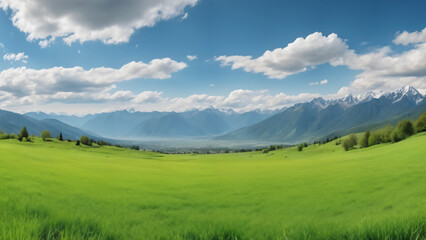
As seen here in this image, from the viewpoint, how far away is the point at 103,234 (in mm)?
4754

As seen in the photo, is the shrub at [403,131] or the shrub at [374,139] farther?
the shrub at [374,139]

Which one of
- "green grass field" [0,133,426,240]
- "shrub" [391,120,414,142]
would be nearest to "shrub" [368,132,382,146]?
"shrub" [391,120,414,142]

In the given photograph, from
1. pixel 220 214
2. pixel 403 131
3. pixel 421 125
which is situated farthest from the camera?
pixel 403 131

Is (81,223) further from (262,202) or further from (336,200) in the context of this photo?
(336,200)

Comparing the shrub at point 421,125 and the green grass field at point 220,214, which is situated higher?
the shrub at point 421,125

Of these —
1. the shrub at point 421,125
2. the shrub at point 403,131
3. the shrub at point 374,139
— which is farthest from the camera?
the shrub at point 374,139

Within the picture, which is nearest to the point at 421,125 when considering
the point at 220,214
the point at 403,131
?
the point at 403,131

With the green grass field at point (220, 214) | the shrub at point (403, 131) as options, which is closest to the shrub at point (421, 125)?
the shrub at point (403, 131)

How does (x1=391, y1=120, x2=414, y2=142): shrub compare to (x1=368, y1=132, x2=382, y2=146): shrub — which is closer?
(x1=391, y1=120, x2=414, y2=142): shrub

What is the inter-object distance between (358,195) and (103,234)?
1265cm

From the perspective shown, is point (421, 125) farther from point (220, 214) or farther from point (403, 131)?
point (220, 214)

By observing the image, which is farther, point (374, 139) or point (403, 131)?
point (374, 139)

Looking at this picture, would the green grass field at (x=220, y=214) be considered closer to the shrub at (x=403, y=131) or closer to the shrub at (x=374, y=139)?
the shrub at (x=403, y=131)

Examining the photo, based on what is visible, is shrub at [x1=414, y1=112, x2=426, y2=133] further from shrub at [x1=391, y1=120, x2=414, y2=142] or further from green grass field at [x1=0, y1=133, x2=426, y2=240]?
green grass field at [x1=0, y1=133, x2=426, y2=240]
